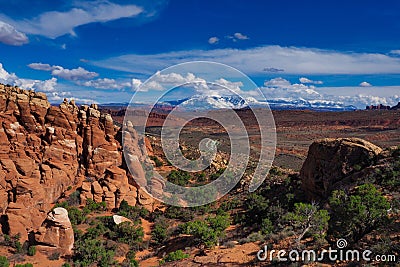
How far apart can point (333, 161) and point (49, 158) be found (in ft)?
66.7

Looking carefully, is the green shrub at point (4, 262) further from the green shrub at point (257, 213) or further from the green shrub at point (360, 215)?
the green shrub at point (360, 215)

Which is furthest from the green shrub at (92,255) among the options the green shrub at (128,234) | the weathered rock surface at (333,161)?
the weathered rock surface at (333,161)

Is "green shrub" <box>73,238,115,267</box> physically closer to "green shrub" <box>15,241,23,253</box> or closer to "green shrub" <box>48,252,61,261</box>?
"green shrub" <box>48,252,61,261</box>

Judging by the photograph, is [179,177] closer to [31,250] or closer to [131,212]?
[131,212]

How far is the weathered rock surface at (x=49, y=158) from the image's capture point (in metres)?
21.0

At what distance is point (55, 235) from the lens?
18.1m

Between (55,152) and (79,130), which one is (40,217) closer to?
(55,152)

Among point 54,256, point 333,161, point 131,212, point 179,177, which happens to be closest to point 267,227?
point 333,161

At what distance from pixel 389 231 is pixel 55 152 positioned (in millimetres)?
22943

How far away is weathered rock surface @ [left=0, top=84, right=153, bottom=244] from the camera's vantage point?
68.8 feet

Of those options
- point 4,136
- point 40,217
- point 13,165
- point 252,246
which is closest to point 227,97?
point 252,246

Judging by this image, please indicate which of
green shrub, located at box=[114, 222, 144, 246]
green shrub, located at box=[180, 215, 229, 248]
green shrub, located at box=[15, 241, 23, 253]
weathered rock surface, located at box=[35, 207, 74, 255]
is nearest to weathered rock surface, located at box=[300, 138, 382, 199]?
green shrub, located at box=[180, 215, 229, 248]

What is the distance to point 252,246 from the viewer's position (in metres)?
13.7

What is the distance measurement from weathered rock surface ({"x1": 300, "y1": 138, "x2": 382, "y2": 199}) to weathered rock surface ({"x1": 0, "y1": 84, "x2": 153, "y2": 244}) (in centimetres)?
1306
